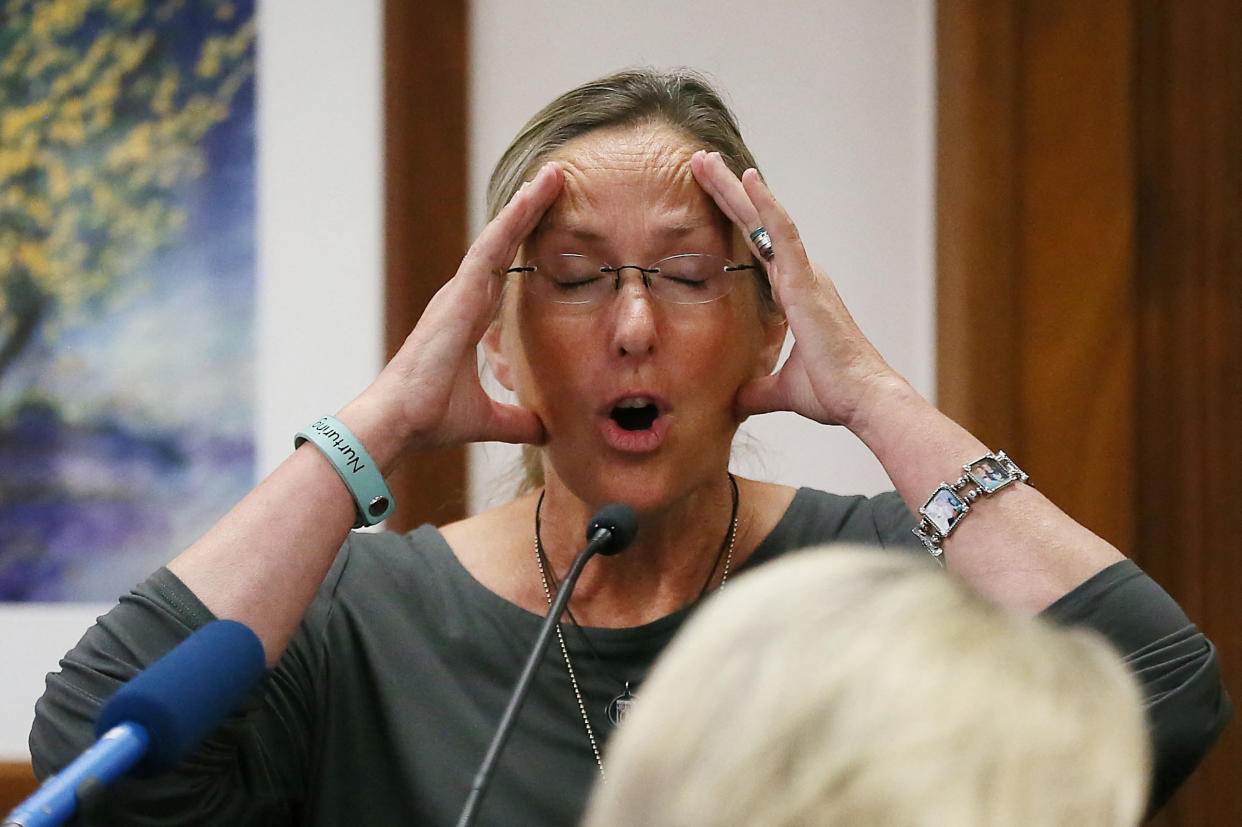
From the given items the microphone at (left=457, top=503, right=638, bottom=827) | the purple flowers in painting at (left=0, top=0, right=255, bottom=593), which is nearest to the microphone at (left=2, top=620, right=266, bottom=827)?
the microphone at (left=457, top=503, right=638, bottom=827)

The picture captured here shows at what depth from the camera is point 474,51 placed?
1.95 metres

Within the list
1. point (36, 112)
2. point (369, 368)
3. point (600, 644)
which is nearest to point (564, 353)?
point (600, 644)

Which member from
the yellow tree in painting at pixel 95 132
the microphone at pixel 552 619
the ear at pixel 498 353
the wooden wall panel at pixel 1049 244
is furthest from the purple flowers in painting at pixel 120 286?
the wooden wall panel at pixel 1049 244

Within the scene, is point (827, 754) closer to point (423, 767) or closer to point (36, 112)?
point (423, 767)

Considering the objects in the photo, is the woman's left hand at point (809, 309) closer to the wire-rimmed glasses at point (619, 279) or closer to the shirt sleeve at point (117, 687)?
the wire-rimmed glasses at point (619, 279)

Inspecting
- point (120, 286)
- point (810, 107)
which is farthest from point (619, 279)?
point (120, 286)

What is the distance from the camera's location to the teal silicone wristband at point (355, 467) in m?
1.24

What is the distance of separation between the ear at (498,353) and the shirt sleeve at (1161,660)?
2.24ft

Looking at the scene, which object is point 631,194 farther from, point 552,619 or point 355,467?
point 552,619

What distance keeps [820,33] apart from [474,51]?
559mm

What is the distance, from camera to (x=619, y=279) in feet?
4.41

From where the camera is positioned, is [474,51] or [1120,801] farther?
[474,51]

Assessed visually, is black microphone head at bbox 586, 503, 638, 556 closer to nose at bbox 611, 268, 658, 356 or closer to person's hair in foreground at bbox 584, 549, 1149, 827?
nose at bbox 611, 268, 658, 356

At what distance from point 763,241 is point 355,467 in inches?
20.0
